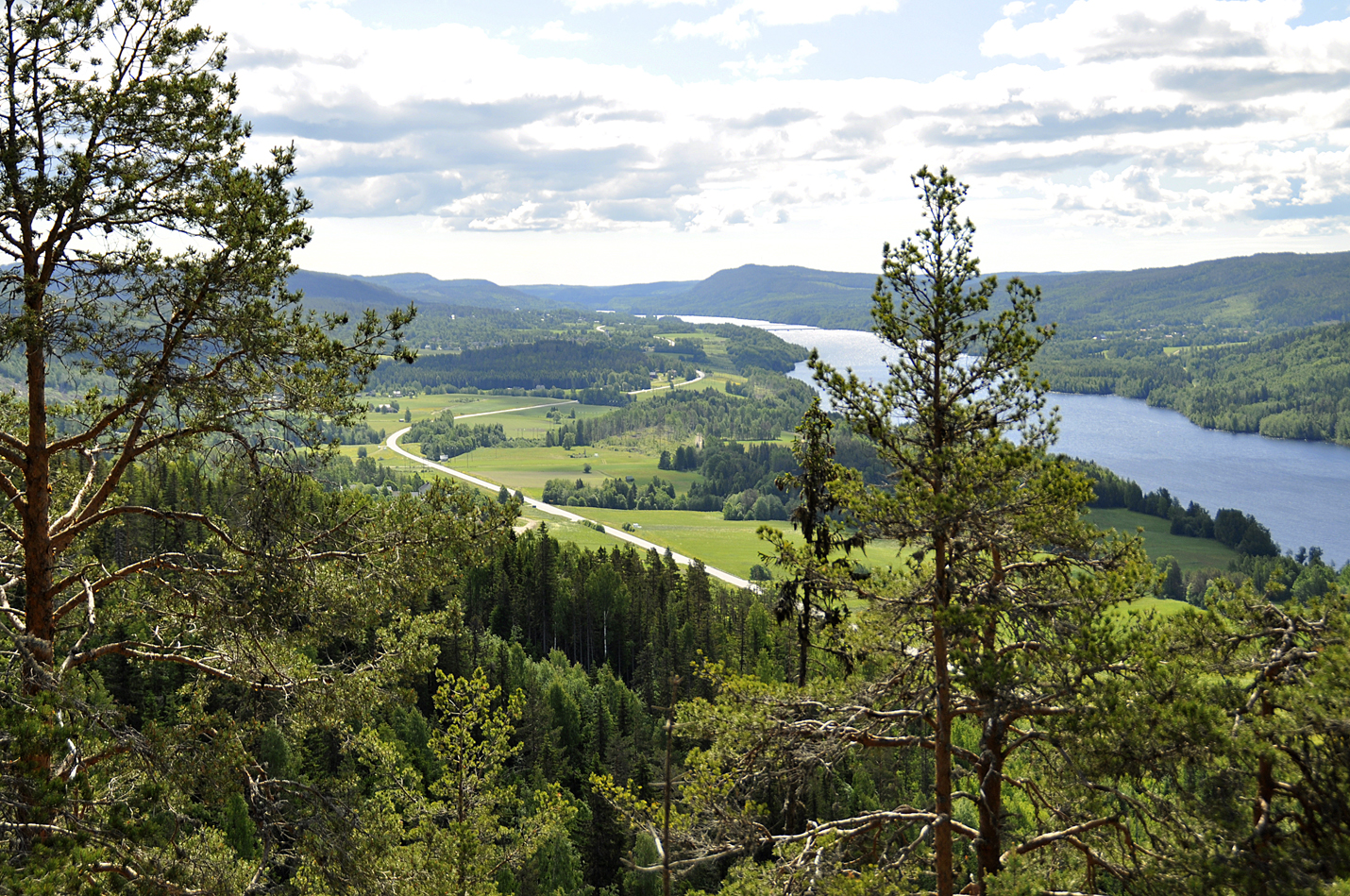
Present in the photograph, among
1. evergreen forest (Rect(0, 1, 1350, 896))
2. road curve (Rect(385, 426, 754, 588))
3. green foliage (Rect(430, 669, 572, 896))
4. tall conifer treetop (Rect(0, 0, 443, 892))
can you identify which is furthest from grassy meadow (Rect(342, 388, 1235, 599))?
tall conifer treetop (Rect(0, 0, 443, 892))

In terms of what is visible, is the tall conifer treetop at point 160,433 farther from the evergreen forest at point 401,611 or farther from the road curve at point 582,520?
the road curve at point 582,520

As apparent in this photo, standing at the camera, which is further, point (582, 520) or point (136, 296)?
point (582, 520)

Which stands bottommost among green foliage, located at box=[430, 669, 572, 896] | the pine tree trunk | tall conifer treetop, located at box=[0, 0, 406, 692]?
green foliage, located at box=[430, 669, 572, 896]

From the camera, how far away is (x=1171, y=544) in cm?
11788

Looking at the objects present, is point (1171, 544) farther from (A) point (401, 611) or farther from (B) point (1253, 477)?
(A) point (401, 611)

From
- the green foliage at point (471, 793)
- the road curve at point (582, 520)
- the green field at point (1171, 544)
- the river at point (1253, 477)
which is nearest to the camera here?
the green foliage at point (471, 793)

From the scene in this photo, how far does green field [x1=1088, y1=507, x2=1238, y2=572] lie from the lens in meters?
108

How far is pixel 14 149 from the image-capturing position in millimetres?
8062

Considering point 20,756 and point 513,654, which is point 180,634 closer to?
point 20,756

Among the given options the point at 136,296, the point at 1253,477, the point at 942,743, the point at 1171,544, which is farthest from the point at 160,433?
the point at 1253,477

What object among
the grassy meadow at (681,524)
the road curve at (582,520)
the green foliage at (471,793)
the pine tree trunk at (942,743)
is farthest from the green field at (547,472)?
the pine tree trunk at (942,743)

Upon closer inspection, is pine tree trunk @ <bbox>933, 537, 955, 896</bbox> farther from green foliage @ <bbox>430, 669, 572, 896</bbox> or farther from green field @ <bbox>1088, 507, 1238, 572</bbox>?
green field @ <bbox>1088, 507, 1238, 572</bbox>

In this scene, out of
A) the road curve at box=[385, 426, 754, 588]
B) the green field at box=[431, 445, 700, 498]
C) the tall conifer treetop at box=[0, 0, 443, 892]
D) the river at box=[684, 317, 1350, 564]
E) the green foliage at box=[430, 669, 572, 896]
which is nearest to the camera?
the tall conifer treetop at box=[0, 0, 443, 892]

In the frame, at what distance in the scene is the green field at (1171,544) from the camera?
356 ft
